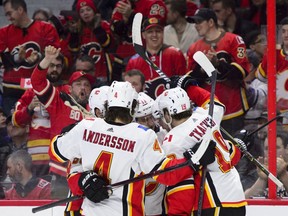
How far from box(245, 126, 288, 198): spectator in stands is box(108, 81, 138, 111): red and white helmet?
4.41ft

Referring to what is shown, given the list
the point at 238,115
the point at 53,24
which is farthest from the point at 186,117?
the point at 53,24

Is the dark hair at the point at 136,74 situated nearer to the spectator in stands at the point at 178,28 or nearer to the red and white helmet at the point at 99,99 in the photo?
the spectator in stands at the point at 178,28

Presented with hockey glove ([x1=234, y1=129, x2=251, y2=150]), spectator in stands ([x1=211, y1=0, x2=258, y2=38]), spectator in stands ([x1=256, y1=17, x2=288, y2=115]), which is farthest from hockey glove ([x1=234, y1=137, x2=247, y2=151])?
spectator in stands ([x1=211, y1=0, x2=258, y2=38])

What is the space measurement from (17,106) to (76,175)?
1422mm

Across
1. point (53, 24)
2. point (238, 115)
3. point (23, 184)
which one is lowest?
point (23, 184)

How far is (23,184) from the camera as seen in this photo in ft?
19.7

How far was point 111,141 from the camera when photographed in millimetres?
4777

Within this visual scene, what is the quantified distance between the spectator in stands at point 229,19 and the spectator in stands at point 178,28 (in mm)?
205

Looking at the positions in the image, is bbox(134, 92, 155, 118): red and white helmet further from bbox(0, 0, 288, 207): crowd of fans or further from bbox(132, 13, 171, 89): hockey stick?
bbox(0, 0, 288, 207): crowd of fans

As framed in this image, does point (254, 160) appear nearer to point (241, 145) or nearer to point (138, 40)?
point (241, 145)

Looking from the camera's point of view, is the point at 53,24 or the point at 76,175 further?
the point at 53,24

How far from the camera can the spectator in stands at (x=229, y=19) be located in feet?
23.8

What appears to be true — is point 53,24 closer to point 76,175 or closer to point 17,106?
point 17,106

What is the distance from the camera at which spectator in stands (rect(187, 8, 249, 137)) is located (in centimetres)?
610
